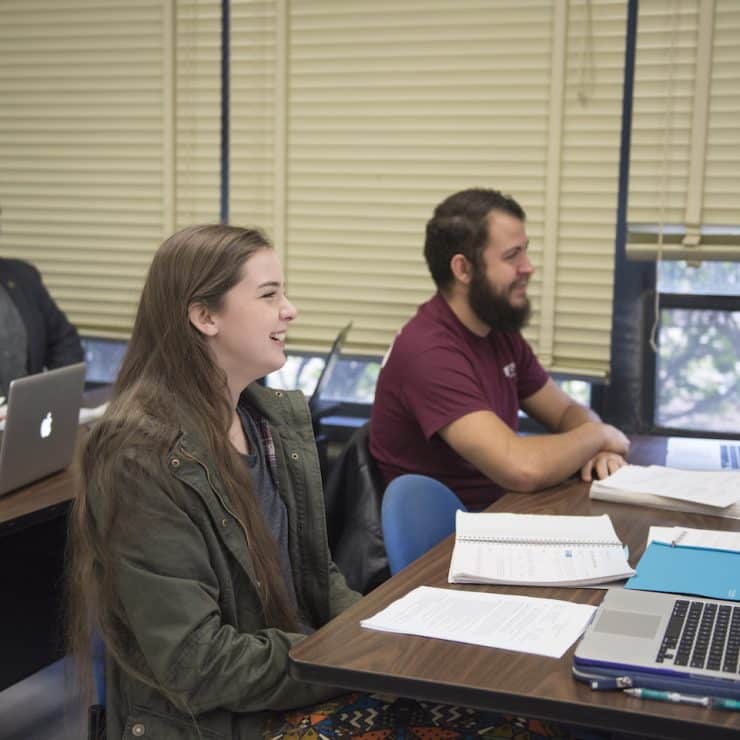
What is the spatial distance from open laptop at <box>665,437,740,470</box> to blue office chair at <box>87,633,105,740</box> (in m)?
1.55

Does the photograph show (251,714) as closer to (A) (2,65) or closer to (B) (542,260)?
(B) (542,260)

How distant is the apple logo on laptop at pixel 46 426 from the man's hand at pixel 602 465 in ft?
4.19

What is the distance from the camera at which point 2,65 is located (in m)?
4.13

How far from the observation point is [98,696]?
5.73 ft

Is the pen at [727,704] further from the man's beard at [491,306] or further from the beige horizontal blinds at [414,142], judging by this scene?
the beige horizontal blinds at [414,142]

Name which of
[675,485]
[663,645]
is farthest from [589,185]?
[663,645]

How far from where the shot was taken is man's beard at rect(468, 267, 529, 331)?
2.83 metres

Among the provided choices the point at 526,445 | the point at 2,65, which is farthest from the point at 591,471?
the point at 2,65

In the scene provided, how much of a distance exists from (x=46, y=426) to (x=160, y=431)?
97 centimetres

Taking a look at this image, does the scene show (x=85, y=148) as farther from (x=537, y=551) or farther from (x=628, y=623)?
(x=628, y=623)

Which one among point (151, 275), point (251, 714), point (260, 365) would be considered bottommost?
point (251, 714)

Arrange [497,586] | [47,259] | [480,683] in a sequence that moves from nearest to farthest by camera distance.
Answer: [480,683] < [497,586] < [47,259]

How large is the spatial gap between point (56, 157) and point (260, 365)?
264 centimetres

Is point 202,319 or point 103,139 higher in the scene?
point 103,139
